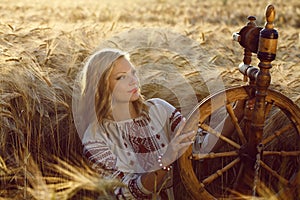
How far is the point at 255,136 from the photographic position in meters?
2.07

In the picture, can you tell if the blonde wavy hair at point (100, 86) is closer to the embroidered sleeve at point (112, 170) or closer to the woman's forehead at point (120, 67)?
the woman's forehead at point (120, 67)

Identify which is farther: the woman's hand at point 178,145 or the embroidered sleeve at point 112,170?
the embroidered sleeve at point 112,170

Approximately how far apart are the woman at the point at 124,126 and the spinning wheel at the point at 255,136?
17cm

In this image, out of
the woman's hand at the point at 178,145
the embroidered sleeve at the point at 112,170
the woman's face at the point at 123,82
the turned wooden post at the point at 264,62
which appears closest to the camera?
the turned wooden post at the point at 264,62

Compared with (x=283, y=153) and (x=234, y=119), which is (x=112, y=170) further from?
(x=283, y=153)

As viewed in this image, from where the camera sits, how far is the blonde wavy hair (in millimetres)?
2270

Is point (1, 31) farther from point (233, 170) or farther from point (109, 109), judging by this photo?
point (233, 170)

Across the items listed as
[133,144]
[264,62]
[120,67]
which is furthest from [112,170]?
[264,62]

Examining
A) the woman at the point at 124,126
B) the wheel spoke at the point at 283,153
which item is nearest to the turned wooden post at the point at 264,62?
the wheel spoke at the point at 283,153

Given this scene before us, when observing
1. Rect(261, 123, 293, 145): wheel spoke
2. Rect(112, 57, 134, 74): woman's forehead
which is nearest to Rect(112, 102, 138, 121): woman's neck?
Rect(112, 57, 134, 74): woman's forehead

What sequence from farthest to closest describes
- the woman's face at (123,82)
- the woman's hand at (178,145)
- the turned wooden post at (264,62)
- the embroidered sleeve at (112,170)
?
the woman's face at (123,82), the embroidered sleeve at (112,170), the woman's hand at (178,145), the turned wooden post at (264,62)

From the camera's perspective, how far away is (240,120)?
2.27m

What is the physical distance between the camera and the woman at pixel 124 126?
2.20 meters

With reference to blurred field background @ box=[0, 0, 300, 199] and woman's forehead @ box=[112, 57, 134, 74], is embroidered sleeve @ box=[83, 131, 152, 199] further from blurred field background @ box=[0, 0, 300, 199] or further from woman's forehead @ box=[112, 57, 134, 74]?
woman's forehead @ box=[112, 57, 134, 74]
